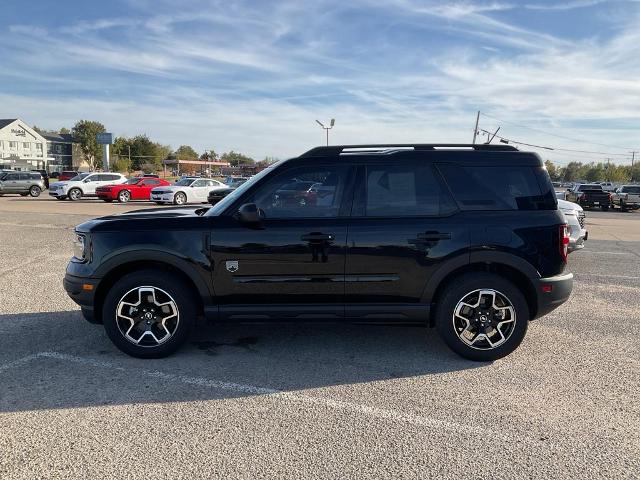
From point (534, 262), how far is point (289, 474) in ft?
9.24

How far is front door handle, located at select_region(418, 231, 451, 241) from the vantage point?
417 cm

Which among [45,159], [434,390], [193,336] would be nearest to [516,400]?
[434,390]

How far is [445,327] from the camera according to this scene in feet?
14.0

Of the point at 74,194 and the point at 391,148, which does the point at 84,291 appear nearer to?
the point at 391,148

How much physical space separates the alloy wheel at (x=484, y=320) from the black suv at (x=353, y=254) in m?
0.01

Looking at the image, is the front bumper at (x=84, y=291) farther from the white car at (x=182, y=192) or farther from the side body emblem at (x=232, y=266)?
the white car at (x=182, y=192)

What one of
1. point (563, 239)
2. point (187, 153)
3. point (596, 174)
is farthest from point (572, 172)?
point (563, 239)

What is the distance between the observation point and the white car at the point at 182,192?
25.3 m

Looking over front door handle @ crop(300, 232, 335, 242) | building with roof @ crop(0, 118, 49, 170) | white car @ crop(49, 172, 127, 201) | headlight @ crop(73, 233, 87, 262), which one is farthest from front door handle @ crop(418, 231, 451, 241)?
building with roof @ crop(0, 118, 49, 170)

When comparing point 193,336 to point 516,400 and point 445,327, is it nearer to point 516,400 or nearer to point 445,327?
point 445,327

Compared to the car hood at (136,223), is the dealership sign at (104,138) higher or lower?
higher

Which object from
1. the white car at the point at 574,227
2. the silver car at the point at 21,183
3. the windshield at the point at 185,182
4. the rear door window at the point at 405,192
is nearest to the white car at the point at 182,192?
the windshield at the point at 185,182

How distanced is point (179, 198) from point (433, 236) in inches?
906

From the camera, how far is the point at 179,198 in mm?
25469
